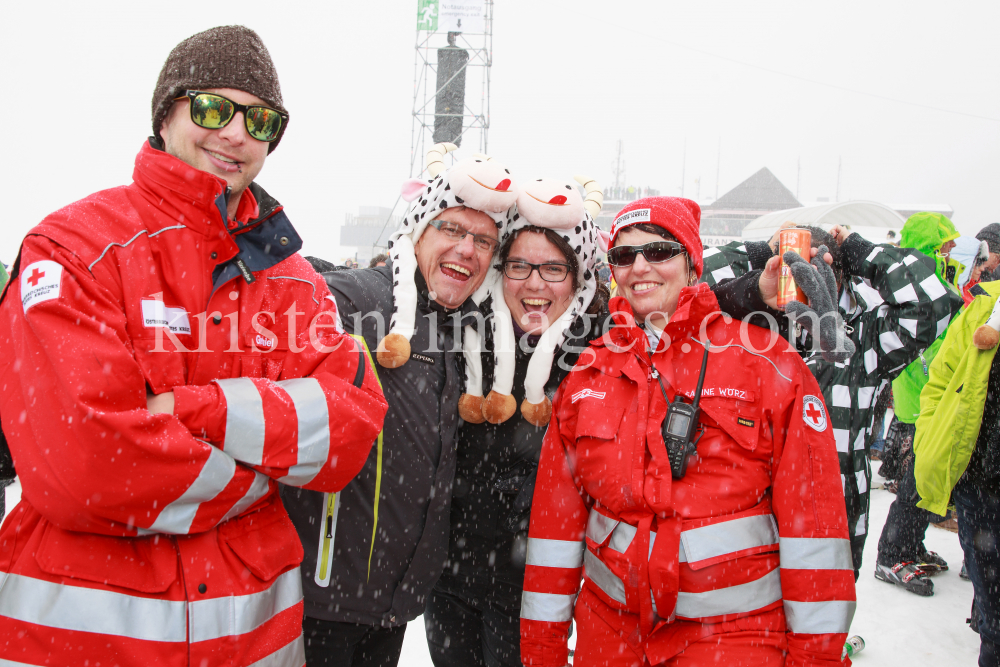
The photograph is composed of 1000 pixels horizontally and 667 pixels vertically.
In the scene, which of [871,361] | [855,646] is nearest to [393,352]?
[871,361]

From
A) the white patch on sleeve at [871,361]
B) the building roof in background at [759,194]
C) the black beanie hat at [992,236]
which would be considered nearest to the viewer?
the white patch on sleeve at [871,361]

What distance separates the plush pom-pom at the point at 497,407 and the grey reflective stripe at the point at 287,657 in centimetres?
97

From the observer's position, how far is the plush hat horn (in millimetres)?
2275

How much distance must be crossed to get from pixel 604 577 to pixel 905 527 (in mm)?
3735

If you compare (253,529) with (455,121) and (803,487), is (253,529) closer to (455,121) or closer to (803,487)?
(803,487)

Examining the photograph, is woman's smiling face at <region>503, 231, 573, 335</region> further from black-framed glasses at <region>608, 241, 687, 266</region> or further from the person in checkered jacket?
the person in checkered jacket

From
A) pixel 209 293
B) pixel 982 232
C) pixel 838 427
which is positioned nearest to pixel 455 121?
pixel 982 232

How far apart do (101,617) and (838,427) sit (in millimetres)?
3036

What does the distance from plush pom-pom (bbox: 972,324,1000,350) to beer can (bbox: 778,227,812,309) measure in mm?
1431

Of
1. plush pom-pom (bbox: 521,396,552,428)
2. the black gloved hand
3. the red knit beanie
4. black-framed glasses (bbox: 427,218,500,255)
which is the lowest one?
plush pom-pom (bbox: 521,396,552,428)

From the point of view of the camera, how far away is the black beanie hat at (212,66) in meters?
1.44


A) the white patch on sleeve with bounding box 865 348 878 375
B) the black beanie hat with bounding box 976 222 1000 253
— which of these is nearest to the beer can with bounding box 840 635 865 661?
the white patch on sleeve with bounding box 865 348 878 375

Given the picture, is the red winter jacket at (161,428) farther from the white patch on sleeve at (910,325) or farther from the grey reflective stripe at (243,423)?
the white patch on sleeve at (910,325)

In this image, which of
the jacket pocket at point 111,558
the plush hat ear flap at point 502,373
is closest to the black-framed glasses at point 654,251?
the plush hat ear flap at point 502,373
